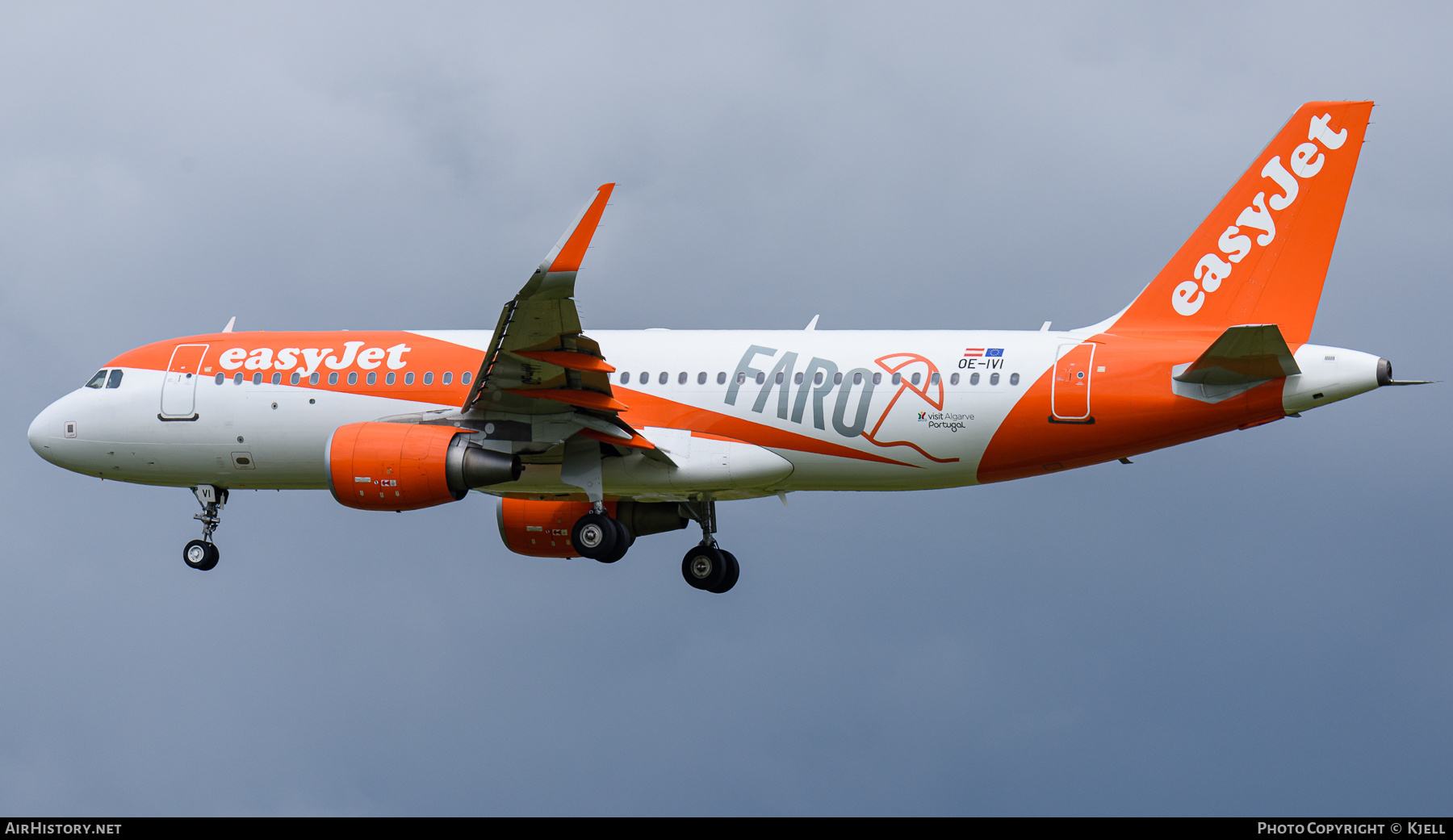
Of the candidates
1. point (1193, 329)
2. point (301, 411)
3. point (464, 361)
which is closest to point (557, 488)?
point (464, 361)

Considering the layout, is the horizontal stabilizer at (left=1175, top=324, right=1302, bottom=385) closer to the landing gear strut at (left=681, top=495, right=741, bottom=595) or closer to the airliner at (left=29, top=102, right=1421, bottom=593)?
the airliner at (left=29, top=102, right=1421, bottom=593)

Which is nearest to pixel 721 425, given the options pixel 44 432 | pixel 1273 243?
pixel 1273 243

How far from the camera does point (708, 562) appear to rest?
33.2m

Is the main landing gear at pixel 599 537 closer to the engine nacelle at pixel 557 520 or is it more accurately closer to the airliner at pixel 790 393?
the airliner at pixel 790 393

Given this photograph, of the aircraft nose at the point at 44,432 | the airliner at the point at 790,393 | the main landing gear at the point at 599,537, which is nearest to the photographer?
the airliner at the point at 790,393

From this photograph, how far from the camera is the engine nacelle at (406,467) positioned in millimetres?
27844

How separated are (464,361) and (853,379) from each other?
24.2 ft

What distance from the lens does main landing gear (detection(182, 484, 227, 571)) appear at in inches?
1268

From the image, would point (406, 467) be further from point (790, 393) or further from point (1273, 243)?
point (1273, 243)

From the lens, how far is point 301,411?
30812 mm

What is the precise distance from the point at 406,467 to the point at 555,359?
334cm

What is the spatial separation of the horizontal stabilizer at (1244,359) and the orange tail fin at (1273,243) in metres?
1.35

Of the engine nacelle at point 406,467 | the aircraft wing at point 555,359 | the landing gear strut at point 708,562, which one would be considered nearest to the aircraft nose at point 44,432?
the engine nacelle at point 406,467

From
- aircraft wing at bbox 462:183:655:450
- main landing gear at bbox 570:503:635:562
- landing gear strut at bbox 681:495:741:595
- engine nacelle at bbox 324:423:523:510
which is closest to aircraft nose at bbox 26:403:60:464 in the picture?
engine nacelle at bbox 324:423:523:510
